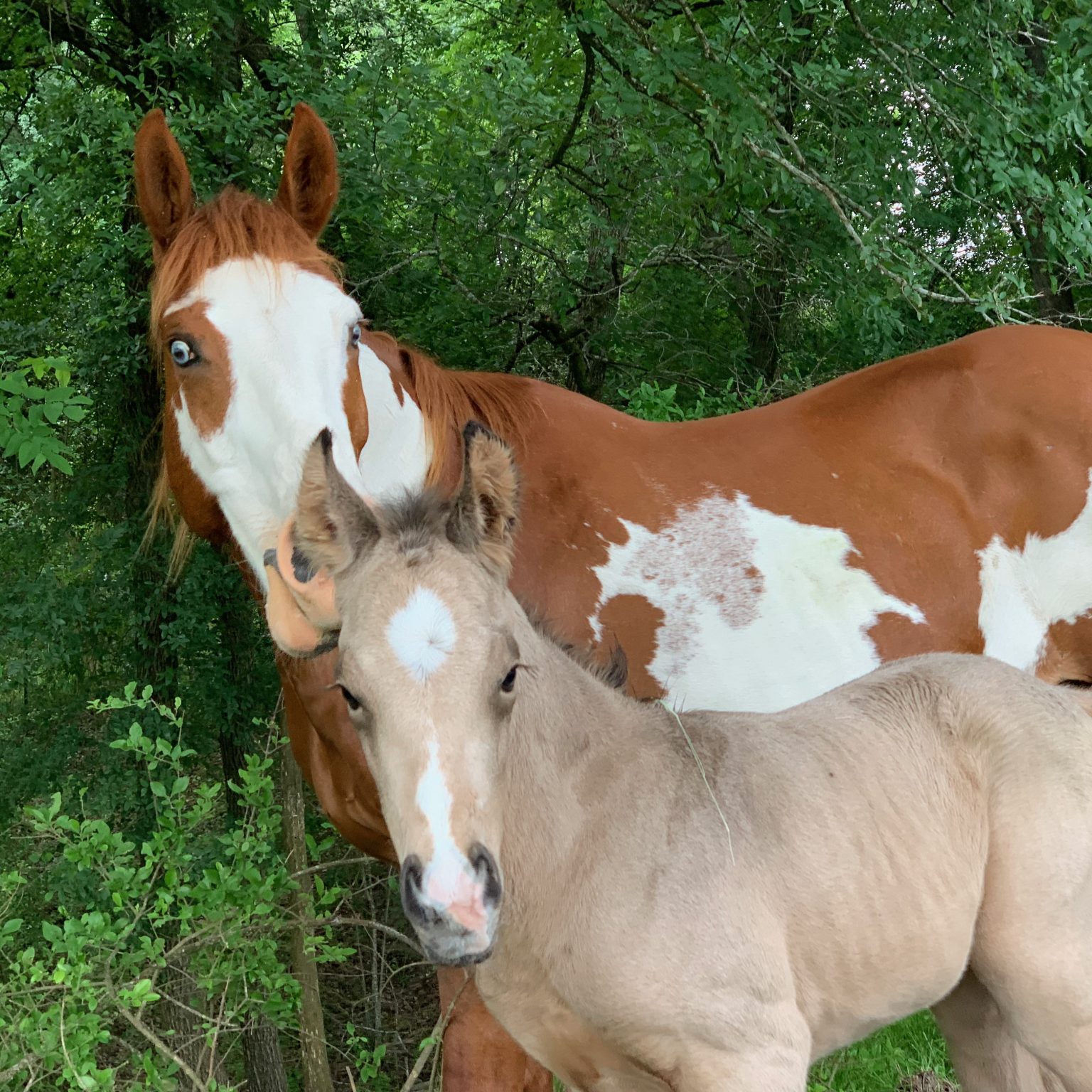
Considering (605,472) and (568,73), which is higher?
(568,73)

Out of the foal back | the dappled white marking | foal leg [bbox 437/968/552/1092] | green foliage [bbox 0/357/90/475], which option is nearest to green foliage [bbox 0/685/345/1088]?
foal leg [bbox 437/968/552/1092]

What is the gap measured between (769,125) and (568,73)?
6.48ft

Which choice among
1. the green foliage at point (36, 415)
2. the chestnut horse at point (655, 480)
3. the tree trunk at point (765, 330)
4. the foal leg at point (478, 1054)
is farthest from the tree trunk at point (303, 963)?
the tree trunk at point (765, 330)

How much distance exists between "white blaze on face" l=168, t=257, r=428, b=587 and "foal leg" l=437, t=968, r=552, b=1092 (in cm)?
132

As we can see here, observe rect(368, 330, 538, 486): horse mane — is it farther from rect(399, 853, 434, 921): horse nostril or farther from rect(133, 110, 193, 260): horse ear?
rect(399, 853, 434, 921): horse nostril

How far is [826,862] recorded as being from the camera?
244 centimetres

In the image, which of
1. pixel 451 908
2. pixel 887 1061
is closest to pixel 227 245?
pixel 451 908

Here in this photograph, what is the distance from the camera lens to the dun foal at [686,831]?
1.97 m

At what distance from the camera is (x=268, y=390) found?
286 cm

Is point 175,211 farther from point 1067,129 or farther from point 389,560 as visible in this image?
point 1067,129

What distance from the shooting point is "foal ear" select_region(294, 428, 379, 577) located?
2.15m

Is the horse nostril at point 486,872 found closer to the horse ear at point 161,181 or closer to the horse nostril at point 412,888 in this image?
the horse nostril at point 412,888

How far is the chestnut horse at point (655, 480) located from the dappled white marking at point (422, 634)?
0.68m

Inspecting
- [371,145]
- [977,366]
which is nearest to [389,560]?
[977,366]
